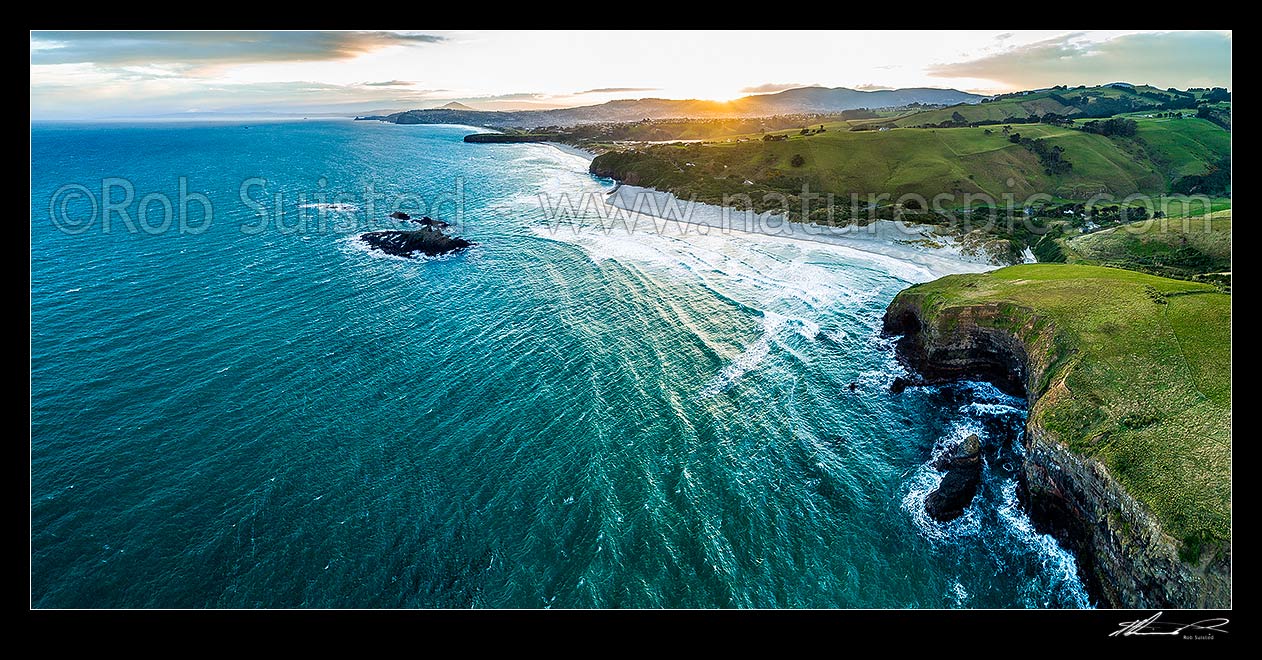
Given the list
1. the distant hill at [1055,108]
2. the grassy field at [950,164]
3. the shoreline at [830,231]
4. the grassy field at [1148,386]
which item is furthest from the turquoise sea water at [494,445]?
the distant hill at [1055,108]

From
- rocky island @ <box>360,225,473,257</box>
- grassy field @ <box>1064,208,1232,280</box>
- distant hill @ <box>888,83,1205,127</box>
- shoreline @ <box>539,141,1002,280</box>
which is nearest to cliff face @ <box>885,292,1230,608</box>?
shoreline @ <box>539,141,1002,280</box>

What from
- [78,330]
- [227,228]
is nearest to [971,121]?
[227,228]

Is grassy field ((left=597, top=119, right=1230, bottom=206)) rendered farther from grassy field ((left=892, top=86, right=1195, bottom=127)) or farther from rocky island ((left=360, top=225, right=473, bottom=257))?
rocky island ((left=360, top=225, right=473, bottom=257))

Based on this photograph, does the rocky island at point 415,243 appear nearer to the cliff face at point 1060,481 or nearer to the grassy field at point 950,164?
the grassy field at point 950,164

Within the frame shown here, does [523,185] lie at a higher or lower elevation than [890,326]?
higher
